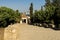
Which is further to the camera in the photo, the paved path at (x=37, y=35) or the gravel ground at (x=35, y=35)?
the paved path at (x=37, y=35)

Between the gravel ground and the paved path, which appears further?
the paved path

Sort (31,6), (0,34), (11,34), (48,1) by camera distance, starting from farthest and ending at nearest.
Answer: (31,6), (48,1), (0,34), (11,34)

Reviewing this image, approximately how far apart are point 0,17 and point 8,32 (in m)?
38.1

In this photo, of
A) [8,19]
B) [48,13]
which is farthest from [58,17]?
[8,19]

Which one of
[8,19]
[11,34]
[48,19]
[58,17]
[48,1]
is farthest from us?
[48,1]

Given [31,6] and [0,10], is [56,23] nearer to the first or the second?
[0,10]

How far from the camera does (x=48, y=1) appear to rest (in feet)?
254

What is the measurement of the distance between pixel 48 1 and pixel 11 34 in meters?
67.5

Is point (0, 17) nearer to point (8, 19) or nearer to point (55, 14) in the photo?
point (8, 19)

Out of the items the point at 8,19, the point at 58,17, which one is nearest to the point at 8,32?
the point at 58,17

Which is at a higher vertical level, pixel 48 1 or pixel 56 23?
pixel 48 1

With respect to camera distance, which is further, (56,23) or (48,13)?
(48,13)

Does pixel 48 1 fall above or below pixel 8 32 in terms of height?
above

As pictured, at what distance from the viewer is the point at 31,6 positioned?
390 ft
